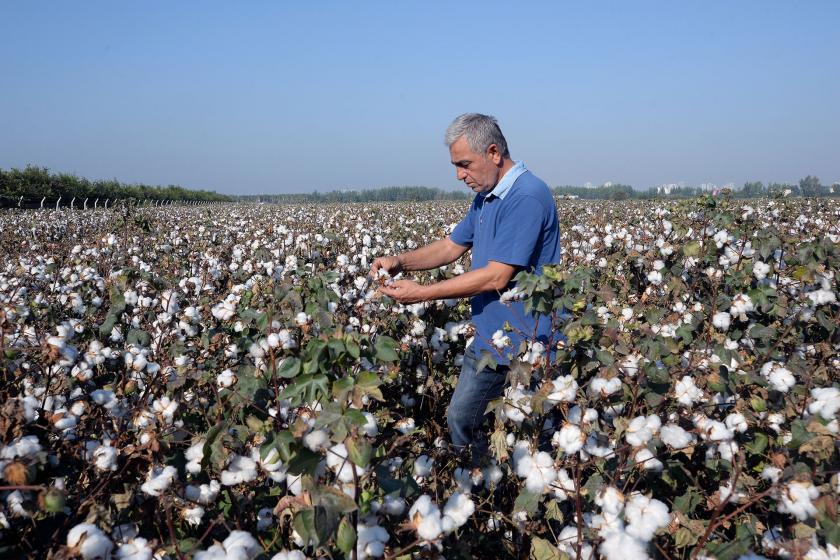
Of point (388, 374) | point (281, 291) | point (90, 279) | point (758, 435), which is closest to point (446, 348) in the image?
point (388, 374)

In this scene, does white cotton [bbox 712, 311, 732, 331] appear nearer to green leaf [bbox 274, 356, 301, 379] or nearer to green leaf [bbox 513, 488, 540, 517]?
green leaf [bbox 513, 488, 540, 517]

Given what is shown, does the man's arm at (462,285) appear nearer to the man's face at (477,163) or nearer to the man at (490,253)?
the man at (490,253)

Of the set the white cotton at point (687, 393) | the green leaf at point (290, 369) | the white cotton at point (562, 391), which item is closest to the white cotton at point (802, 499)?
the white cotton at point (687, 393)

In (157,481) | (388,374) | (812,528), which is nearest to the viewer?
(812,528)

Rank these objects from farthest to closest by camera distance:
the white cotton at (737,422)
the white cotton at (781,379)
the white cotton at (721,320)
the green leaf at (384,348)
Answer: the white cotton at (721,320) → the white cotton at (781,379) → the white cotton at (737,422) → the green leaf at (384,348)

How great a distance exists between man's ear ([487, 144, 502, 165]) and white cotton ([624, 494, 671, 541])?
1822mm

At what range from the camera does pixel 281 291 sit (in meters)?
2.42

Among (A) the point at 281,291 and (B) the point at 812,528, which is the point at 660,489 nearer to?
(B) the point at 812,528

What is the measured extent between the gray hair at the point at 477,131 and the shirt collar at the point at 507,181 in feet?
0.49

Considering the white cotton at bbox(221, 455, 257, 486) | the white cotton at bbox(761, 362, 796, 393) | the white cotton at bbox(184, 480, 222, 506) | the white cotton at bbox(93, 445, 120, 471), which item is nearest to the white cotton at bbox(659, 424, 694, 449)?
the white cotton at bbox(761, 362, 796, 393)

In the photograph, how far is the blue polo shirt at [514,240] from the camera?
279 centimetres

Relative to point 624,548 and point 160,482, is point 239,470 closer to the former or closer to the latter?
point 160,482

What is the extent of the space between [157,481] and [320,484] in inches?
24.8

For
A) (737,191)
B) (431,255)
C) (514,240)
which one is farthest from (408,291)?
(737,191)
